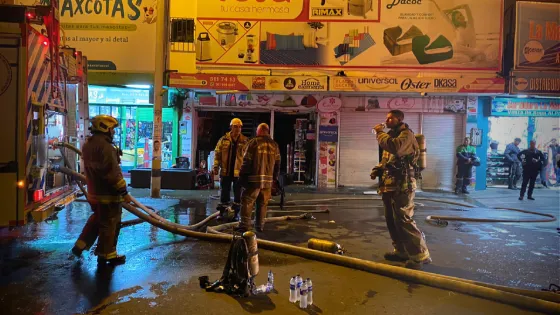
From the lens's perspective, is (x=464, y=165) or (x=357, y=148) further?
(x=357, y=148)

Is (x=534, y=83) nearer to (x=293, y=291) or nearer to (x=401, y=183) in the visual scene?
(x=401, y=183)

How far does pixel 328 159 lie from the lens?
1516 centimetres

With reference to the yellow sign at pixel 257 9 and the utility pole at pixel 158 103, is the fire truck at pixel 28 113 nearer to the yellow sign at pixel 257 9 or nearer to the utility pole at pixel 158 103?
the utility pole at pixel 158 103

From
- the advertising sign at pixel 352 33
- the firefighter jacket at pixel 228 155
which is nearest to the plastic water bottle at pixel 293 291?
the firefighter jacket at pixel 228 155

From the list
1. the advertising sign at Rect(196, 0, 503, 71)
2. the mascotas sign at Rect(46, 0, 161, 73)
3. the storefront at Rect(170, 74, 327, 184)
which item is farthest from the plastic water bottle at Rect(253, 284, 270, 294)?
the mascotas sign at Rect(46, 0, 161, 73)

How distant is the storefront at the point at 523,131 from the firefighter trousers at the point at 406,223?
36.6 feet

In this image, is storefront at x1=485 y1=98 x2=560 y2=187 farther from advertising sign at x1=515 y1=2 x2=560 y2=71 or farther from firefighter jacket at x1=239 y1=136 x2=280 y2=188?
firefighter jacket at x1=239 y1=136 x2=280 y2=188

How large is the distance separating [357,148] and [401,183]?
961cm

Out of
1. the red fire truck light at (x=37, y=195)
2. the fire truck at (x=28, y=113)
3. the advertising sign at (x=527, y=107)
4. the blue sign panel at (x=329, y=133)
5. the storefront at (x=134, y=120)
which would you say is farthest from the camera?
the storefront at (x=134, y=120)

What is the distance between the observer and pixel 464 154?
14359 millimetres

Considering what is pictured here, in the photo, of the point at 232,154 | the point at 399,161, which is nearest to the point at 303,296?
the point at 399,161

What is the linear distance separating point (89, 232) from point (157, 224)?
145 centimetres

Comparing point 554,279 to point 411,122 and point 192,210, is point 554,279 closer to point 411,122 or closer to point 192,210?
point 192,210

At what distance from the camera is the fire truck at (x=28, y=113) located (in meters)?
4.91
